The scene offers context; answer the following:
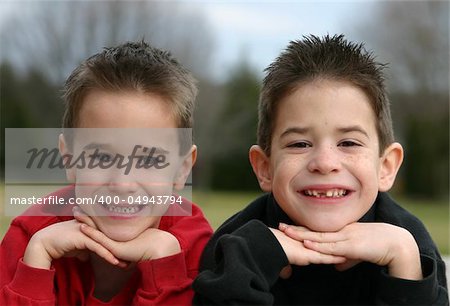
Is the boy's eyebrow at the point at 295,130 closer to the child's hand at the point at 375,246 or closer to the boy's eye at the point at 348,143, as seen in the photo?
the boy's eye at the point at 348,143

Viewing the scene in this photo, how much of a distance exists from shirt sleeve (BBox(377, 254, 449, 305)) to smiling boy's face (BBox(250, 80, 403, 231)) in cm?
24

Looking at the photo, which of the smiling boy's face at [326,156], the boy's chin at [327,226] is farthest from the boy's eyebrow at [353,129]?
the boy's chin at [327,226]

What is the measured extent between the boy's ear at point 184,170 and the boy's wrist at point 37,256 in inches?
20.3

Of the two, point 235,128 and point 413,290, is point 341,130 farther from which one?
point 235,128

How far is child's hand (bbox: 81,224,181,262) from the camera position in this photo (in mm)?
2039

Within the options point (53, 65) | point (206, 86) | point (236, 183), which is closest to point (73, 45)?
point (53, 65)

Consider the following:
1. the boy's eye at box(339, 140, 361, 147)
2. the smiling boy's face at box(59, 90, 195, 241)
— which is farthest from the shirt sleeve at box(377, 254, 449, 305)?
the smiling boy's face at box(59, 90, 195, 241)

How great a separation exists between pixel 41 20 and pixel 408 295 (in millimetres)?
23834

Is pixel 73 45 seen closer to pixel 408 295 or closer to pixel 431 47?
pixel 431 47

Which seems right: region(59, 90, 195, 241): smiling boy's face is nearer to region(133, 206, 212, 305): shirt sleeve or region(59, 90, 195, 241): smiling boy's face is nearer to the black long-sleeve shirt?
region(133, 206, 212, 305): shirt sleeve

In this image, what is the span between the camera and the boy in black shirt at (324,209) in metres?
1.85

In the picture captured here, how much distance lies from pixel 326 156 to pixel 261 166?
348 millimetres

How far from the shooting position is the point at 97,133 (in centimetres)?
210

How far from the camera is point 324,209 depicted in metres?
1.96
